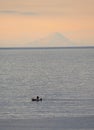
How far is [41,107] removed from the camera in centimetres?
3725

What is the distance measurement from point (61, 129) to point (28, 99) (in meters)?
27.8

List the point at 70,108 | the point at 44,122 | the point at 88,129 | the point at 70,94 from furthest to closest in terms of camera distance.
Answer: the point at 70,94, the point at 70,108, the point at 44,122, the point at 88,129

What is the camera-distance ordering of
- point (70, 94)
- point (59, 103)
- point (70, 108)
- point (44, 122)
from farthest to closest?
point (70, 94) < point (59, 103) < point (70, 108) < point (44, 122)

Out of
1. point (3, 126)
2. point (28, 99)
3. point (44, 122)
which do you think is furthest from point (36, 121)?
point (28, 99)

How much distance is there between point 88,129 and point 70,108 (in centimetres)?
1842

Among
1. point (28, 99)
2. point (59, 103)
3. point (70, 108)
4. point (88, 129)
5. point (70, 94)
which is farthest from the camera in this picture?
point (70, 94)

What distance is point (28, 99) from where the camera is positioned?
45.1 meters

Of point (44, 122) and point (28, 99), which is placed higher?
point (28, 99)

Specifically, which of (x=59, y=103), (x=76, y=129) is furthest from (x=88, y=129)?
(x=59, y=103)

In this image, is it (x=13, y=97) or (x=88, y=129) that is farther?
(x=13, y=97)

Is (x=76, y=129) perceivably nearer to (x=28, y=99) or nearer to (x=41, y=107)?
(x=41, y=107)

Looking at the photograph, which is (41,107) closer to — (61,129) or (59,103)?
(59,103)

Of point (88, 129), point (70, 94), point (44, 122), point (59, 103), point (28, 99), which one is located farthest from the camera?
point (70, 94)

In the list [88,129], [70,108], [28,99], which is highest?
[28,99]
